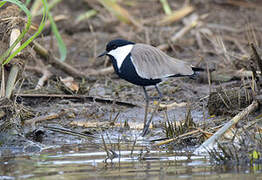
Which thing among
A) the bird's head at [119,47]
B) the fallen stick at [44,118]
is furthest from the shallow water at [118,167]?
the bird's head at [119,47]

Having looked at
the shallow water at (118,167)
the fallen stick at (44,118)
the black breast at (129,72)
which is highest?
the black breast at (129,72)

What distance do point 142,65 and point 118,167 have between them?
6.27ft

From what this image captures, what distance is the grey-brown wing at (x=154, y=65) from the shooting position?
6.03m

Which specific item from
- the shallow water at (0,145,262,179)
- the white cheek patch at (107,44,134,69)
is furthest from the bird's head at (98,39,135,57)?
the shallow water at (0,145,262,179)

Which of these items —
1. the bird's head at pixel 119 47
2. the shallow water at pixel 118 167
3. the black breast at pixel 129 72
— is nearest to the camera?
the shallow water at pixel 118 167

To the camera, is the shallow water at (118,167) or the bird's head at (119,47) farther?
the bird's head at (119,47)

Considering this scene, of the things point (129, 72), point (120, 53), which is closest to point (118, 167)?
point (129, 72)

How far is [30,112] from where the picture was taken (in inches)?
239

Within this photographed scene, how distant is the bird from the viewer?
598cm

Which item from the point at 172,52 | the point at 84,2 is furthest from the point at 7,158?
the point at 84,2

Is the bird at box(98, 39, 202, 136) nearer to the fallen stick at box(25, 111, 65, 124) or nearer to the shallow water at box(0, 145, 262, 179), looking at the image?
the fallen stick at box(25, 111, 65, 124)

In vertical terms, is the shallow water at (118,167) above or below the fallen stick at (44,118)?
below

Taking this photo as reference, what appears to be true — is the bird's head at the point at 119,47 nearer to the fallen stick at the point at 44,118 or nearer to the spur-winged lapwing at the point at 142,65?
the spur-winged lapwing at the point at 142,65

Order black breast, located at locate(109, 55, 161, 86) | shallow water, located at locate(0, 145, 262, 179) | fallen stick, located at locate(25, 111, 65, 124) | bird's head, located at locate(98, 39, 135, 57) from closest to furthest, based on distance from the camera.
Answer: shallow water, located at locate(0, 145, 262, 179) < fallen stick, located at locate(25, 111, 65, 124) < black breast, located at locate(109, 55, 161, 86) < bird's head, located at locate(98, 39, 135, 57)
